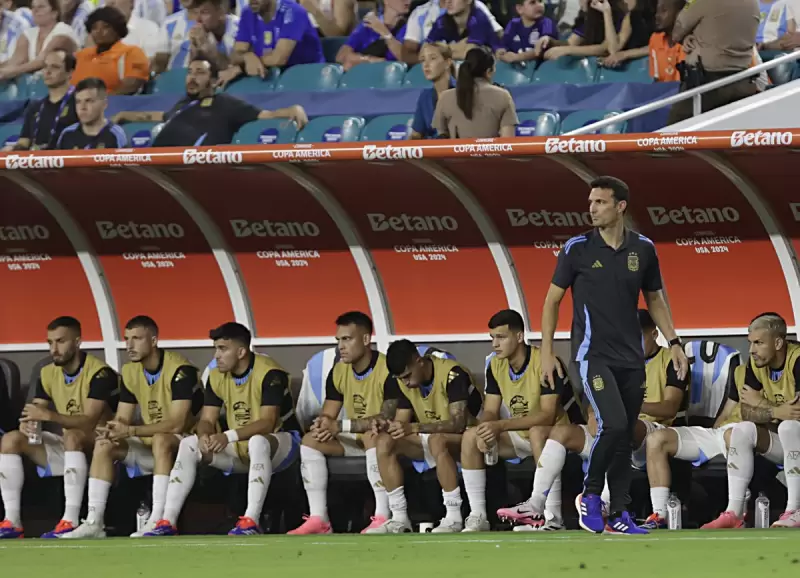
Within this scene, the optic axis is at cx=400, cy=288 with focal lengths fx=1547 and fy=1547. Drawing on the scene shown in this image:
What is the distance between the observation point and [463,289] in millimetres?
8922

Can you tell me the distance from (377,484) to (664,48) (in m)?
4.01

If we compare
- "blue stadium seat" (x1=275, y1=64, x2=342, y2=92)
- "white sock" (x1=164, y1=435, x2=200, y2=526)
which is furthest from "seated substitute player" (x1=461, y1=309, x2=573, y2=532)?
"blue stadium seat" (x1=275, y1=64, x2=342, y2=92)

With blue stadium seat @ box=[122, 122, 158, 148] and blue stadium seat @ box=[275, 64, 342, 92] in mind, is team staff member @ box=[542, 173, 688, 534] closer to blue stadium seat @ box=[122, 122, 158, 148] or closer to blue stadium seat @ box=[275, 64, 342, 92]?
blue stadium seat @ box=[122, 122, 158, 148]

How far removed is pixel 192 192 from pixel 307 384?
4.27ft

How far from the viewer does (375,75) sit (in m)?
12.0

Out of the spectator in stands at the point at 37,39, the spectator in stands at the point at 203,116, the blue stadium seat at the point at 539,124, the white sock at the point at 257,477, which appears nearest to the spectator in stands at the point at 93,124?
the spectator in stands at the point at 203,116

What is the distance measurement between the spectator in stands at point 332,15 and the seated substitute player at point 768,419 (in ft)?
19.0

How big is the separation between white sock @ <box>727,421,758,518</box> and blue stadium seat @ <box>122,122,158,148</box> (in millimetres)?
5328

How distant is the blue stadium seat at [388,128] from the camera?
10.8 metres

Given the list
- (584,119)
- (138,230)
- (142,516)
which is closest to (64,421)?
(142,516)

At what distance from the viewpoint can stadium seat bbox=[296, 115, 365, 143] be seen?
36.1 feet

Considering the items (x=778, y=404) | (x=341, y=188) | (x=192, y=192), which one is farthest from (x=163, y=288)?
(x=778, y=404)

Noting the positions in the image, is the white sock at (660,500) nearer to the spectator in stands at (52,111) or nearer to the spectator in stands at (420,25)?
the spectator in stands at (420,25)

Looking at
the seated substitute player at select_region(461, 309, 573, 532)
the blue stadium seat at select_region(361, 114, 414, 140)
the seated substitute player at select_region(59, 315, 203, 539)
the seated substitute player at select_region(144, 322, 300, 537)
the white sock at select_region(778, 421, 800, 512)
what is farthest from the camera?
the blue stadium seat at select_region(361, 114, 414, 140)
